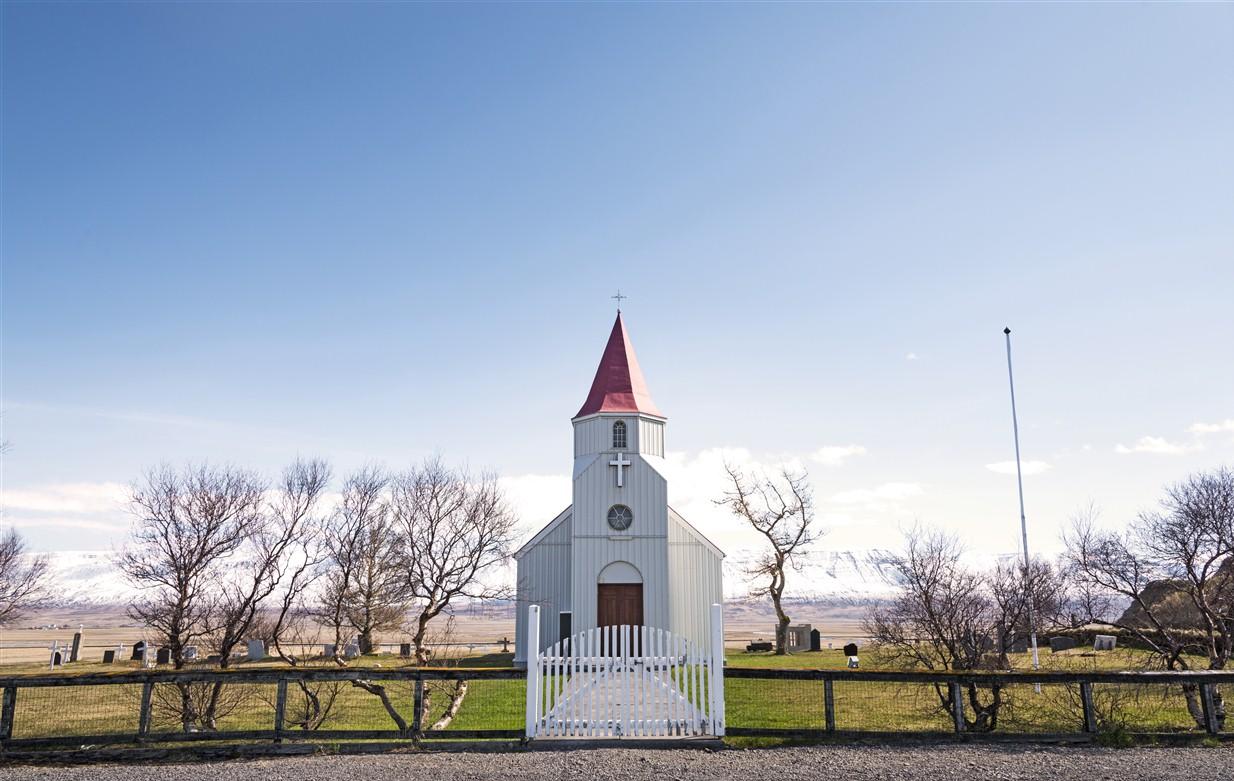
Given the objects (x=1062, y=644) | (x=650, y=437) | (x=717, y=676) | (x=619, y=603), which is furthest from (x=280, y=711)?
(x=1062, y=644)

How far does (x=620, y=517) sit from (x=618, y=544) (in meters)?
0.98

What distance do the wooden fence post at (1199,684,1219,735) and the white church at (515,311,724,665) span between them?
716 inches

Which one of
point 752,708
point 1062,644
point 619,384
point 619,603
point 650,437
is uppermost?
point 619,384

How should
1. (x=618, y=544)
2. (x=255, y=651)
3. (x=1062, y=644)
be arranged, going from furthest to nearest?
(x=255, y=651)
(x=1062, y=644)
(x=618, y=544)

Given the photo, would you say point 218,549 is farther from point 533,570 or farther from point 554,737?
point 554,737

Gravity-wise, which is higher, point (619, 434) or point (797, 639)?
point (619, 434)

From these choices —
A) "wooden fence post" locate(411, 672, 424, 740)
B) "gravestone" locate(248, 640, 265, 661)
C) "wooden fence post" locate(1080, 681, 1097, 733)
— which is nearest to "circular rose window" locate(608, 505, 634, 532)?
"wooden fence post" locate(411, 672, 424, 740)

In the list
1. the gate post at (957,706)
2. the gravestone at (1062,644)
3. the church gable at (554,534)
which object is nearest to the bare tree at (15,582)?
the church gable at (554,534)

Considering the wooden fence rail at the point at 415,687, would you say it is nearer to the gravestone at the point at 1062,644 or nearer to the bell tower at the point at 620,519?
the bell tower at the point at 620,519

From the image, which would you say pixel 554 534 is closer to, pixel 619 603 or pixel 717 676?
pixel 619 603

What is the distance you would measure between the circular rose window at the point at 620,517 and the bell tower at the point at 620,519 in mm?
29

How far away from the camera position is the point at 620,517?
1181 inches

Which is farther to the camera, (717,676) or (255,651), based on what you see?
(255,651)

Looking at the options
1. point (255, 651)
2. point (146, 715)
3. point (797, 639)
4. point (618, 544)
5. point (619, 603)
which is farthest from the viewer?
point (797, 639)
